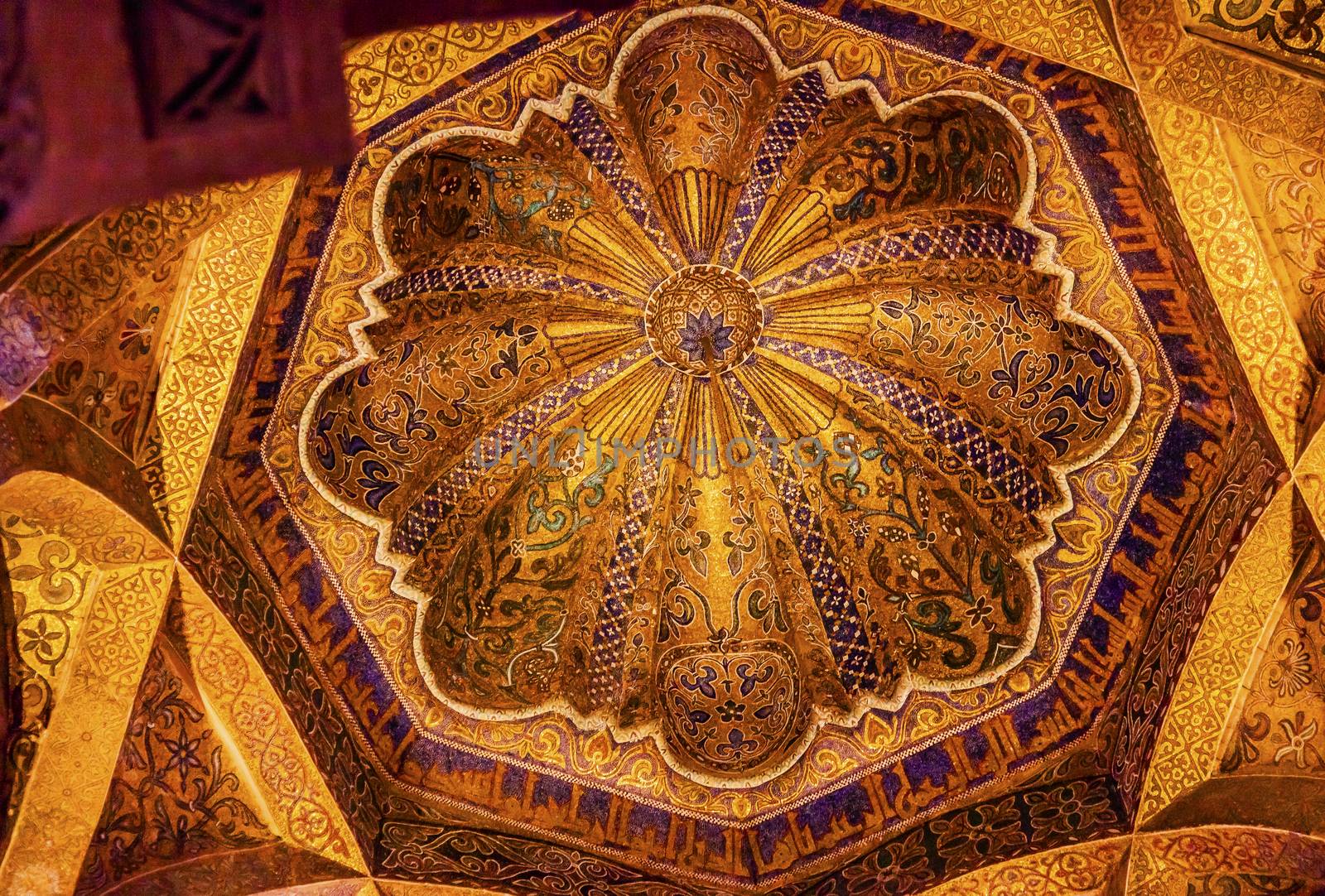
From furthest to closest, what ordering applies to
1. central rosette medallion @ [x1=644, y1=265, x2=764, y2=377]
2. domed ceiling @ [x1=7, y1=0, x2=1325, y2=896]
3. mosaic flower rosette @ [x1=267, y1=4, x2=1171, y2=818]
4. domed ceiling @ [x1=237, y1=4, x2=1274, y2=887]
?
central rosette medallion @ [x1=644, y1=265, x2=764, y2=377] → mosaic flower rosette @ [x1=267, y1=4, x2=1171, y2=818] → domed ceiling @ [x1=237, y1=4, x2=1274, y2=887] → domed ceiling @ [x1=7, y1=0, x2=1325, y2=896]

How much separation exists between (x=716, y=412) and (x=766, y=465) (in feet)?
1.49

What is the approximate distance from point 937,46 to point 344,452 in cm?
367

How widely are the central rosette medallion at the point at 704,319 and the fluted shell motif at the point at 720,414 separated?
0.7 inches

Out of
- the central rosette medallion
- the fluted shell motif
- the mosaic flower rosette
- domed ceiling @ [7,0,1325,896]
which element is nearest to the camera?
domed ceiling @ [7,0,1325,896]

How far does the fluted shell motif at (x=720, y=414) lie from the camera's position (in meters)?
7.95

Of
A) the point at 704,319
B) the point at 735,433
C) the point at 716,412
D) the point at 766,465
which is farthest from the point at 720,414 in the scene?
the point at 704,319

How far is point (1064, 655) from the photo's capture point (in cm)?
788

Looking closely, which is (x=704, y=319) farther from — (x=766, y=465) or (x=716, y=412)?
(x=766, y=465)

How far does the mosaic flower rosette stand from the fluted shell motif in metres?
0.02

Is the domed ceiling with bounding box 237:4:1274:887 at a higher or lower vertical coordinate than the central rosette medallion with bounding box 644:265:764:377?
lower

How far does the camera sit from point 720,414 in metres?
9.05

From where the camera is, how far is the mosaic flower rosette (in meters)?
7.45

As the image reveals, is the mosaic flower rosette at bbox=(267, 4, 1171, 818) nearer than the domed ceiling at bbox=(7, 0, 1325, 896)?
No

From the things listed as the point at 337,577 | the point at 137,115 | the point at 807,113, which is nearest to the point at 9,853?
the point at 337,577
